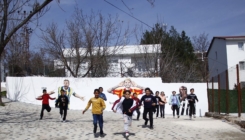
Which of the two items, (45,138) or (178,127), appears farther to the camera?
(178,127)

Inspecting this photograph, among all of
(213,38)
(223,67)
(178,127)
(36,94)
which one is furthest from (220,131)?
(213,38)

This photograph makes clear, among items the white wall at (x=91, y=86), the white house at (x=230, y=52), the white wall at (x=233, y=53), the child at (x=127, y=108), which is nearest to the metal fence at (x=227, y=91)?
the white wall at (x=91, y=86)

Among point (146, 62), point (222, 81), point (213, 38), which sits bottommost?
point (222, 81)

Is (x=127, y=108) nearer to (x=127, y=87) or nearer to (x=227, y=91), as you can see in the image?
(x=227, y=91)

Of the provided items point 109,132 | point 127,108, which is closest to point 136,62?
point 109,132

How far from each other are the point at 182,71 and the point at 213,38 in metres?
15.5

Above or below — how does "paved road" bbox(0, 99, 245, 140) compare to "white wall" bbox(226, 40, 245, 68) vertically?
below

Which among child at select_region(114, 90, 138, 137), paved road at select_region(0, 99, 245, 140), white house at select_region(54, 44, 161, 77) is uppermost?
white house at select_region(54, 44, 161, 77)

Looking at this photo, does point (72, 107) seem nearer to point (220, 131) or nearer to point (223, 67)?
point (220, 131)

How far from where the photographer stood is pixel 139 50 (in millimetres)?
30812

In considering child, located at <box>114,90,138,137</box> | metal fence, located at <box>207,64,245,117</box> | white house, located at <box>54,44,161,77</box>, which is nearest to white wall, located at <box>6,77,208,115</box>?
metal fence, located at <box>207,64,245,117</box>

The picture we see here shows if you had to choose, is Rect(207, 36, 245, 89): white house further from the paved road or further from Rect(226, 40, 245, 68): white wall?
the paved road

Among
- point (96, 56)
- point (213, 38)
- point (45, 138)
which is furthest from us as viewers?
point (213, 38)

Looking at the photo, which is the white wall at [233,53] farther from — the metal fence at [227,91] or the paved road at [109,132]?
the paved road at [109,132]
